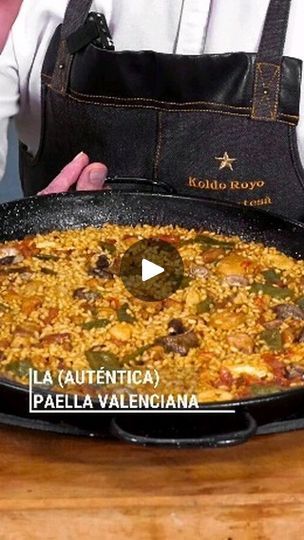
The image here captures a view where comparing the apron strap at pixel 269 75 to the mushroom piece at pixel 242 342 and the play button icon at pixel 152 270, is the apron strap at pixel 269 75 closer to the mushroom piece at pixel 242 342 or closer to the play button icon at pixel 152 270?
the play button icon at pixel 152 270

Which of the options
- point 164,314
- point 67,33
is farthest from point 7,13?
point 164,314

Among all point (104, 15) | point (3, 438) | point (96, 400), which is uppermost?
point (104, 15)

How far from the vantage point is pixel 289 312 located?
5.43ft

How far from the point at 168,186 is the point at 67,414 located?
2.72 feet

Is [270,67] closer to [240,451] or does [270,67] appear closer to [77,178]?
[77,178]

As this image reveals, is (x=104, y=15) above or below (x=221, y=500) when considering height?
above

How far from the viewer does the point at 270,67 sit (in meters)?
2.03

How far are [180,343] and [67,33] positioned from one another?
35.4 inches

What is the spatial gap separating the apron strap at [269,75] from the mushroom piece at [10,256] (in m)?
0.56

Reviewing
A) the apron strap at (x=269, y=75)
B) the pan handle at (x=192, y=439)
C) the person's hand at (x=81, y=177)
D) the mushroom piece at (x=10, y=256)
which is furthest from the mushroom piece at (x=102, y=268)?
the pan handle at (x=192, y=439)

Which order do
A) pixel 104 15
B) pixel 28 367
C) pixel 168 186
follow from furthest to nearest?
pixel 104 15
pixel 168 186
pixel 28 367

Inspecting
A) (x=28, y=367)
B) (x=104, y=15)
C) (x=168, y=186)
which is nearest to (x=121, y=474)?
(x=28, y=367)

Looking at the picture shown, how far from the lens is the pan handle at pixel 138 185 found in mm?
2012

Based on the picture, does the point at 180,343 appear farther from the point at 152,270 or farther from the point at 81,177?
the point at 81,177
